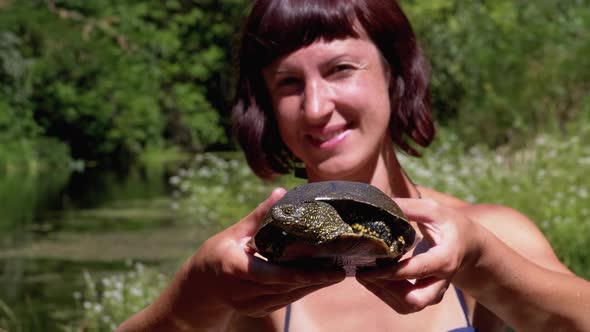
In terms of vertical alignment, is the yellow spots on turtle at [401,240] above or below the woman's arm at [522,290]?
above

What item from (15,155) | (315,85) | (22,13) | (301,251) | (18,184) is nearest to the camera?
→ (301,251)

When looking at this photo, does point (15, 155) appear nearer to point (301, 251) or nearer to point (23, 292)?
point (23, 292)

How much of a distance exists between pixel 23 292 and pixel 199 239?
1.76 meters

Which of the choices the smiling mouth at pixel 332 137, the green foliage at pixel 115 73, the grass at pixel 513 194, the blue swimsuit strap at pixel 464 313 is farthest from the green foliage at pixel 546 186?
the green foliage at pixel 115 73

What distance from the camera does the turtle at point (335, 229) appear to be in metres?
1.08

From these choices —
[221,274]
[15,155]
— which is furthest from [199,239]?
[15,155]

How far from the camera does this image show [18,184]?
11836 millimetres

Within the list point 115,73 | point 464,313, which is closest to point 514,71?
point 464,313

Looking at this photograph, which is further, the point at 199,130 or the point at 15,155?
the point at 199,130

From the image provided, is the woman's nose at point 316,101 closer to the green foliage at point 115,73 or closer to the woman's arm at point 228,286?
the woman's arm at point 228,286

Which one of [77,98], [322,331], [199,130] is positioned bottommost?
[199,130]

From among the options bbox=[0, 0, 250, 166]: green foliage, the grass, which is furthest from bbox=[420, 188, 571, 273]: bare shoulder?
bbox=[0, 0, 250, 166]: green foliage

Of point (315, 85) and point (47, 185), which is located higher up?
point (315, 85)

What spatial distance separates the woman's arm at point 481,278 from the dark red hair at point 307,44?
19.0 inches
